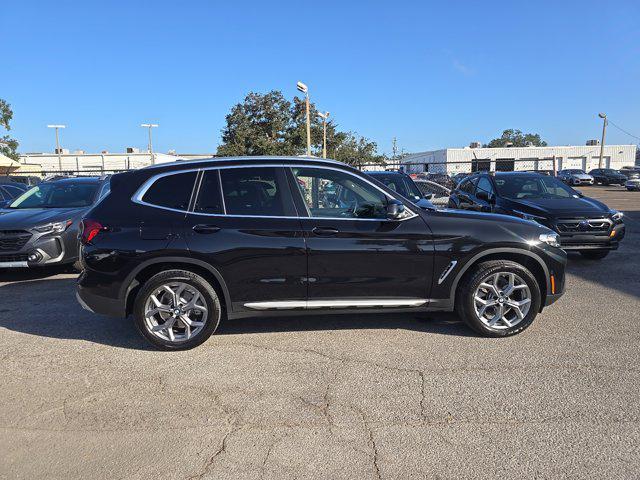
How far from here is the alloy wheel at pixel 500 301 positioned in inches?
188

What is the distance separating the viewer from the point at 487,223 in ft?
15.7

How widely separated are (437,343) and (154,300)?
2.73m

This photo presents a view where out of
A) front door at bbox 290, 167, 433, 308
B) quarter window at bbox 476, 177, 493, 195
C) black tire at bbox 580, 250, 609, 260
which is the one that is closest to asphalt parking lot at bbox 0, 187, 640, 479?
front door at bbox 290, 167, 433, 308

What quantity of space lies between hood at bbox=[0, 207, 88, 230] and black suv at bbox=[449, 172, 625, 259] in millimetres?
7638

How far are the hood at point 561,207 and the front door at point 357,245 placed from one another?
15.4 feet

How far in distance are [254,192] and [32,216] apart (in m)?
4.99

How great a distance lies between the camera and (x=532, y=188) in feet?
31.7

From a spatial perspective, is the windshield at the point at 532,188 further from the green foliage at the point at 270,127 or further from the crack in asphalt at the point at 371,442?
the green foliage at the point at 270,127

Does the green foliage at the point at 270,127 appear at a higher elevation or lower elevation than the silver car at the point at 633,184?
higher

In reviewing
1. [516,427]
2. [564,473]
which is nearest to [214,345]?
[516,427]

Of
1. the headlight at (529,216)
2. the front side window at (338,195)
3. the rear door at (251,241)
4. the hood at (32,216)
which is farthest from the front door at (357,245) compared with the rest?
the hood at (32,216)

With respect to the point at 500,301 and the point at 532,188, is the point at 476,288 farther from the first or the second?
the point at 532,188

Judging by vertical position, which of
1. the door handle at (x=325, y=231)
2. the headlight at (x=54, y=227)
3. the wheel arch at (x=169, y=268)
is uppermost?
the door handle at (x=325, y=231)

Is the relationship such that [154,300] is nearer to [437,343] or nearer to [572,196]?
[437,343]
